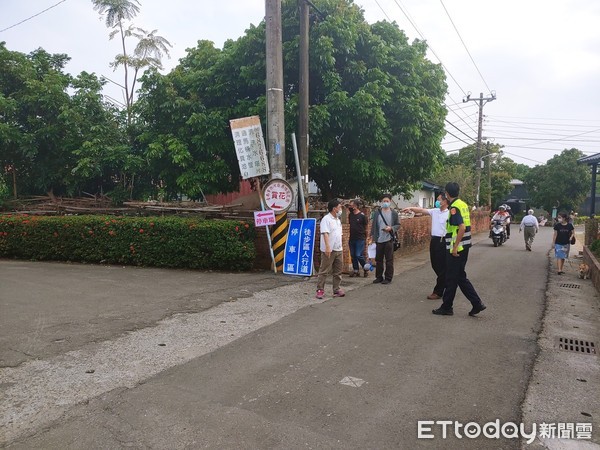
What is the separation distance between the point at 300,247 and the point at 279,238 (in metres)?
0.74

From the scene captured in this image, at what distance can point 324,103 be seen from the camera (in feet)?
40.7

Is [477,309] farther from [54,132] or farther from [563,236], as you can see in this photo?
[54,132]

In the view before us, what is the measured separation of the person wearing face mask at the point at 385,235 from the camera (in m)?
9.31

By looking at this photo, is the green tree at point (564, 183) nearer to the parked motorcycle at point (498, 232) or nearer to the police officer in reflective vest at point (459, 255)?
the parked motorcycle at point (498, 232)

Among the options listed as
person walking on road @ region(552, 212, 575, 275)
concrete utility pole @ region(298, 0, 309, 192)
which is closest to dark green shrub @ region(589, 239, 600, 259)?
person walking on road @ region(552, 212, 575, 275)

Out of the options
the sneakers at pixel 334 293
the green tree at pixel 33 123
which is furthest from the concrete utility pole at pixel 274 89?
the green tree at pixel 33 123

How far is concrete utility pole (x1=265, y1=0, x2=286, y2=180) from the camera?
1020 centimetres

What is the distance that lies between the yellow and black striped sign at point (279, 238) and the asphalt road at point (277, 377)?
9.99 ft

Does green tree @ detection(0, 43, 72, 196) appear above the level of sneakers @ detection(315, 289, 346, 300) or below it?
above

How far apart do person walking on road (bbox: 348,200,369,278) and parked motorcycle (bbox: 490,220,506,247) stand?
11.2 meters


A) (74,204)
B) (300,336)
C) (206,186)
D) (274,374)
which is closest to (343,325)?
(300,336)

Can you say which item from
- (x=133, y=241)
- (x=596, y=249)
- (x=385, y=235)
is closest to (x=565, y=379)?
(x=385, y=235)

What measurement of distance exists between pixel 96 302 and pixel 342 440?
563 cm

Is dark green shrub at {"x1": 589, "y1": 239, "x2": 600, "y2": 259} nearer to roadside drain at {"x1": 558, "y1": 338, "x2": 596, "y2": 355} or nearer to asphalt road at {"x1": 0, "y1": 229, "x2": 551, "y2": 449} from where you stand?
asphalt road at {"x1": 0, "y1": 229, "x2": 551, "y2": 449}
